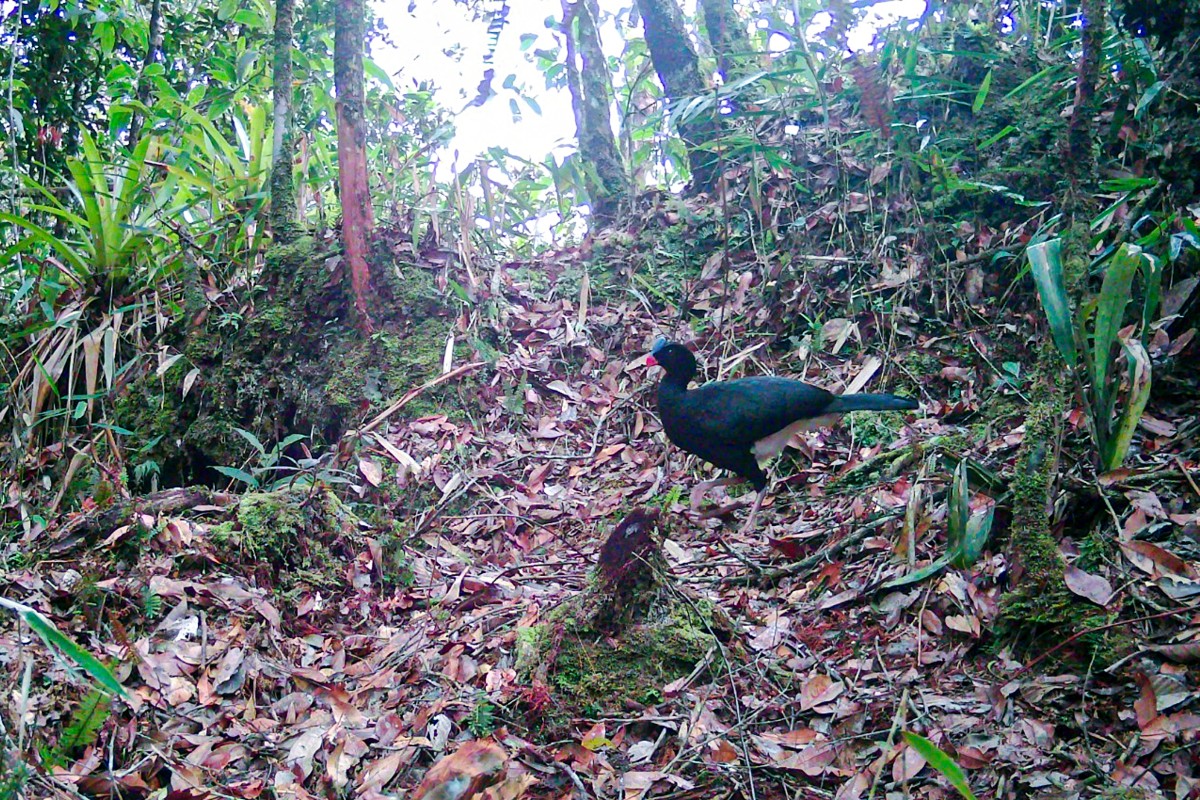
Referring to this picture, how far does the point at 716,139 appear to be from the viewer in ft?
19.2

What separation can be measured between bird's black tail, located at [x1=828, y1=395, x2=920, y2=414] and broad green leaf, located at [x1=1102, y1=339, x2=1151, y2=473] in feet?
4.08

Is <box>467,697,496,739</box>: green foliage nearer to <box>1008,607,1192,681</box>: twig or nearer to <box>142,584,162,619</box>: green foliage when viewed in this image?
<box>142,584,162,619</box>: green foliage

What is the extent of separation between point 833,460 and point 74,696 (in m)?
3.40

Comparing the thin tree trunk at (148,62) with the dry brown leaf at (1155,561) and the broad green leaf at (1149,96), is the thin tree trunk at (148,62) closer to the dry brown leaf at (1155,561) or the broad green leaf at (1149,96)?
the broad green leaf at (1149,96)

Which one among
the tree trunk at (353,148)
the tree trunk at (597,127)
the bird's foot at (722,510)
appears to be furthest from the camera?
the tree trunk at (597,127)

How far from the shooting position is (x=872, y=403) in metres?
4.35

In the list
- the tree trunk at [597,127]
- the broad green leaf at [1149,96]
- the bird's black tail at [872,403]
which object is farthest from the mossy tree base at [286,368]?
the broad green leaf at [1149,96]

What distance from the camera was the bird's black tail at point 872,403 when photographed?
→ 4.30m

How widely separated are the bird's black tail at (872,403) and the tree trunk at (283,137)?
10.9 ft

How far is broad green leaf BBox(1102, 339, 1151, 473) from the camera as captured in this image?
118 inches

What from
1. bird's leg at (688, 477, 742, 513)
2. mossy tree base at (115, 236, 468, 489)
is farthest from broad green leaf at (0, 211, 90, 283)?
bird's leg at (688, 477, 742, 513)

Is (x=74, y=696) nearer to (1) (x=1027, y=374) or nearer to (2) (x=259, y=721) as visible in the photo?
(2) (x=259, y=721)

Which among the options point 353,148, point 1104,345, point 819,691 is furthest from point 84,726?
point 353,148

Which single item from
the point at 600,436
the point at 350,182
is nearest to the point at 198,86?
the point at 350,182
